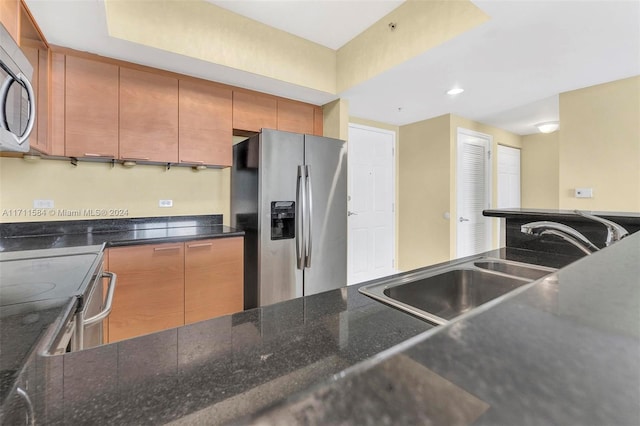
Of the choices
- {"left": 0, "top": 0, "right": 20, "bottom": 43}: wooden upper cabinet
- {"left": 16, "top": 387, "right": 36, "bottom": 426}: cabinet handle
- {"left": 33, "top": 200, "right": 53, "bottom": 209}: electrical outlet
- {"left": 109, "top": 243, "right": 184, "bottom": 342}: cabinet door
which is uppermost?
{"left": 0, "top": 0, "right": 20, "bottom": 43}: wooden upper cabinet

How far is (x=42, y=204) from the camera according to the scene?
6.68 feet

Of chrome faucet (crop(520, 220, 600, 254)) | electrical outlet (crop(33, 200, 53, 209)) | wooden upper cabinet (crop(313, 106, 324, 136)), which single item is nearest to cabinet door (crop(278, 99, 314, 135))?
wooden upper cabinet (crop(313, 106, 324, 136))

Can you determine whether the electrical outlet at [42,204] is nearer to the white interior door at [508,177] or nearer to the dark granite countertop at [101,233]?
the dark granite countertop at [101,233]

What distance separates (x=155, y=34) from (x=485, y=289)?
2.47 metres

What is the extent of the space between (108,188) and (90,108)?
62 centimetres

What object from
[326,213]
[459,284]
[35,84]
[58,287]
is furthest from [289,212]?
[35,84]

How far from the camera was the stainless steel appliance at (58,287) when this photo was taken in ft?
2.40

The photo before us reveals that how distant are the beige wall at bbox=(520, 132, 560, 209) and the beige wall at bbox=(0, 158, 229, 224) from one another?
487 cm

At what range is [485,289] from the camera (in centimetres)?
115

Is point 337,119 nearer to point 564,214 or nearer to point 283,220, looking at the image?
point 283,220

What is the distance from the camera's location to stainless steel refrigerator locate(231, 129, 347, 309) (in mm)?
2322

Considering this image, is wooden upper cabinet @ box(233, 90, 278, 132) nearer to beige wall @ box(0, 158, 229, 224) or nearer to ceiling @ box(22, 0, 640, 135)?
ceiling @ box(22, 0, 640, 135)

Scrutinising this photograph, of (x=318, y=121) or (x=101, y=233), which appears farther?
(x=318, y=121)

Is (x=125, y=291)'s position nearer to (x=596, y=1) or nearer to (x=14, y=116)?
(x=14, y=116)
